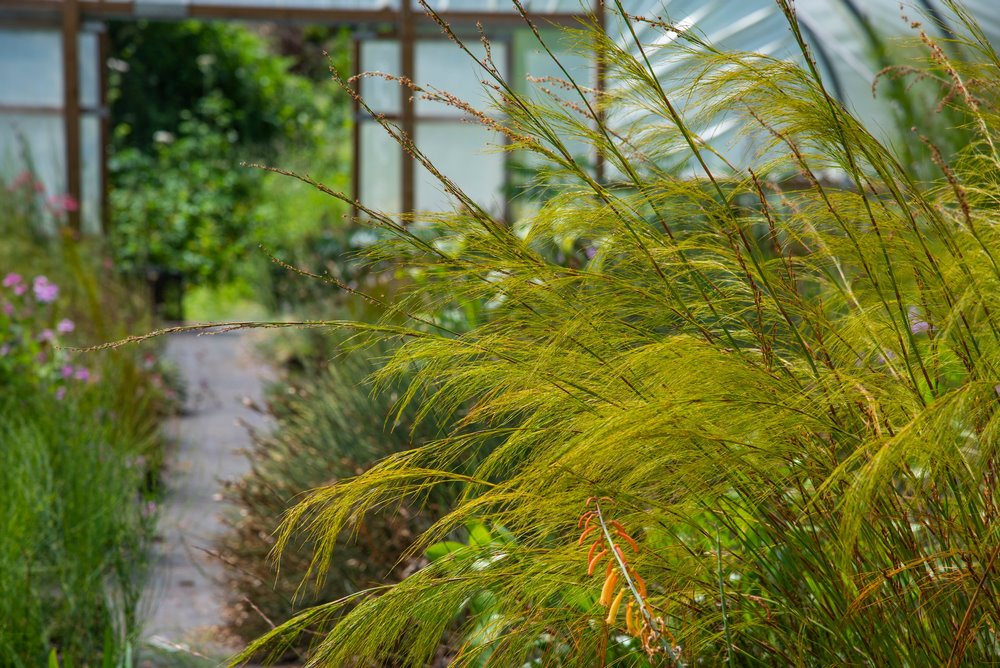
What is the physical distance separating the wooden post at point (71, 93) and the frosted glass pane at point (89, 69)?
200mm

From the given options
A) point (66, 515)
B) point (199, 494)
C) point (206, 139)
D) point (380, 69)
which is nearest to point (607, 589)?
point (66, 515)

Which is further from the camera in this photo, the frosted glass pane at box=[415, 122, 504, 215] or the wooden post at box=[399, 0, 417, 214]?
the frosted glass pane at box=[415, 122, 504, 215]

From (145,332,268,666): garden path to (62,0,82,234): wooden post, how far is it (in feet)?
4.95

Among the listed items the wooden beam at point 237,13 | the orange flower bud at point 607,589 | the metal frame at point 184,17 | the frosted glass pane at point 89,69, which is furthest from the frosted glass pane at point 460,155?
the orange flower bud at point 607,589

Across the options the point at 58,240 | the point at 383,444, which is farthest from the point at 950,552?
the point at 58,240

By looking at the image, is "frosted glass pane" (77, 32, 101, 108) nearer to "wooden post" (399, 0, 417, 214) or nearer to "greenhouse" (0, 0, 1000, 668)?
"wooden post" (399, 0, 417, 214)

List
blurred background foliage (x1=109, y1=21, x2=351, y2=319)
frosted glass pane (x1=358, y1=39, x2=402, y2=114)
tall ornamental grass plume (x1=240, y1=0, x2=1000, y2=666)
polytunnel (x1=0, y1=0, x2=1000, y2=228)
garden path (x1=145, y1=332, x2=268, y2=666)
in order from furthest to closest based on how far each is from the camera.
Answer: blurred background foliage (x1=109, y1=21, x2=351, y2=319) → frosted glass pane (x1=358, y1=39, x2=402, y2=114) → polytunnel (x1=0, y1=0, x2=1000, y2=228) → garden path (x1=145, y1=332, x2=268, y2=666) → tall ornamental grass plume (x1=240, y1=0, x2=1000, y2=666)

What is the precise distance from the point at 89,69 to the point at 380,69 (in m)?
2.37

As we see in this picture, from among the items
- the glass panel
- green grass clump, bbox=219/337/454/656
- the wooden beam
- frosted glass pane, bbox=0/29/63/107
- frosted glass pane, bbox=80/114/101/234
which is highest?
the glass panel

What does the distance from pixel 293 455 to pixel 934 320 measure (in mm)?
2171

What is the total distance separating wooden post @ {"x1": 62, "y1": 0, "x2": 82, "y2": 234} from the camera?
8.54 m

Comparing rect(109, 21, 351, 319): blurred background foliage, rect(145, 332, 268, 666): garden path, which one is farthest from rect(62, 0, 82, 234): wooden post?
rect(109, 21, 351, 319): blurred background foliage

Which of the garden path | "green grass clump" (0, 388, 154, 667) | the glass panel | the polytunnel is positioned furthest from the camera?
the glass panel

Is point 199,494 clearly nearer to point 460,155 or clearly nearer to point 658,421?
point 658,421
